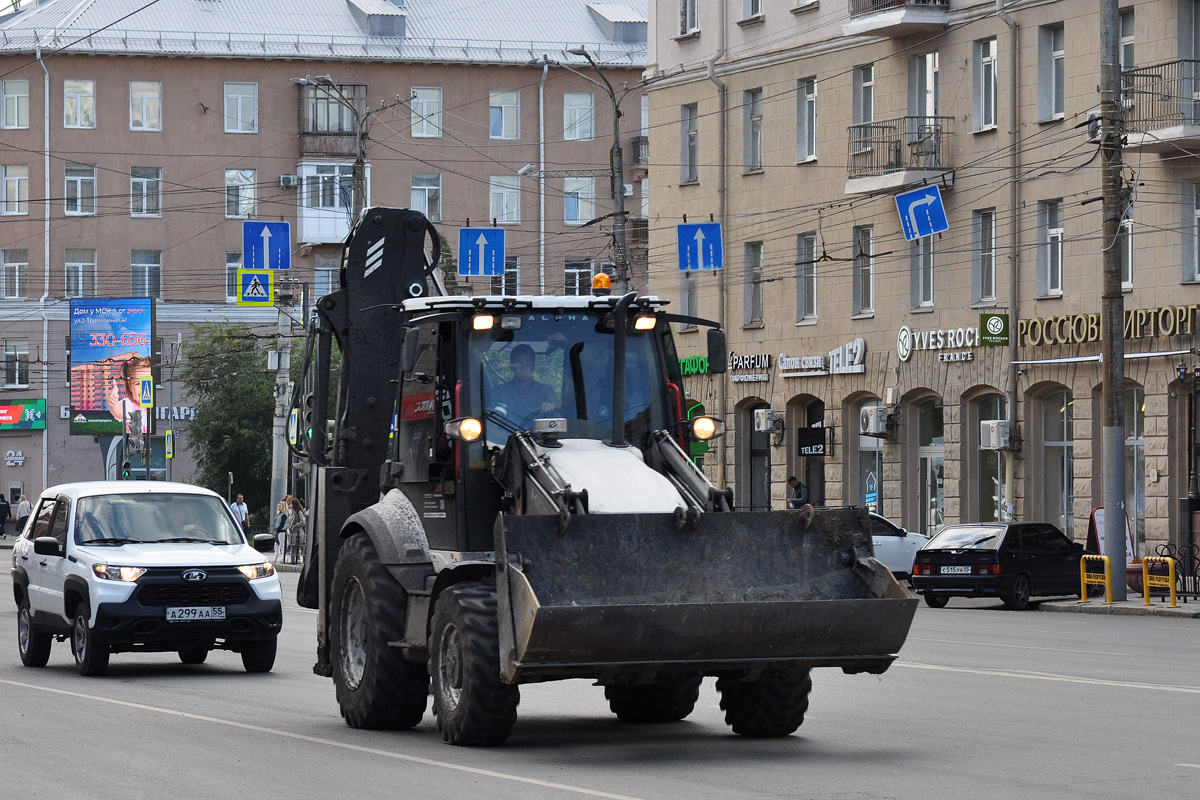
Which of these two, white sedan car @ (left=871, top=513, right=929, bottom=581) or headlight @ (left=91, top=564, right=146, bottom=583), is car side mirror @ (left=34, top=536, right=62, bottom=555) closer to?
headlight @ (left=91, top=564, right=146, bottom=583)

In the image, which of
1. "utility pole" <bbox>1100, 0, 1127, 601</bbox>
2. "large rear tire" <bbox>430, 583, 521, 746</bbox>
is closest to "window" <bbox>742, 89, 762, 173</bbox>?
"utility pole" <bbox>1100, 0, 1127, 601</bbox>

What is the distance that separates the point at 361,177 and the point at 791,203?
934 cm

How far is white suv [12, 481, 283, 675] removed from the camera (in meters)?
17.9

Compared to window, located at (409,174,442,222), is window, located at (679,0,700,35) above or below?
above

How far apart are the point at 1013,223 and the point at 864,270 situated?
4.76 meters

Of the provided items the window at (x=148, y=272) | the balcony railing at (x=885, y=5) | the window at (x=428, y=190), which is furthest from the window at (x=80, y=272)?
the balcony railing at (x=885, y=5)

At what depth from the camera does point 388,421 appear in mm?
14648

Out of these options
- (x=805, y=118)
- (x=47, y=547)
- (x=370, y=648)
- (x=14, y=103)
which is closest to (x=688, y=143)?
(x=805, y=118)

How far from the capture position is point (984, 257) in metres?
39.0

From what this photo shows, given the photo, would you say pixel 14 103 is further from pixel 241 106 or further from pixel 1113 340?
pixel 1113 340

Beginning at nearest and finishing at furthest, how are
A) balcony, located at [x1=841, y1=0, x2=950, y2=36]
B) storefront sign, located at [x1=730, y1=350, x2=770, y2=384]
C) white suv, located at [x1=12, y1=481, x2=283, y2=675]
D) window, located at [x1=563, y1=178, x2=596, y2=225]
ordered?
white suv, located at [x1=12, y1=481, x2=283, y2=675]
balcony, located at [x1=841, y1=0, x2=950, y2=36]
storefront sign, located at [x1=730, y1=350, x2=770, y2=384]
window, located at [x1=563, y1=178, x2=596, y2=225]

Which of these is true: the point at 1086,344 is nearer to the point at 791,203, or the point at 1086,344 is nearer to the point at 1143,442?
the point at 1143,442

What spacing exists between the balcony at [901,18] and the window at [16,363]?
4114 cm

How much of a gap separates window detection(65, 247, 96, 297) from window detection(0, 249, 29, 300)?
65.0 inches
